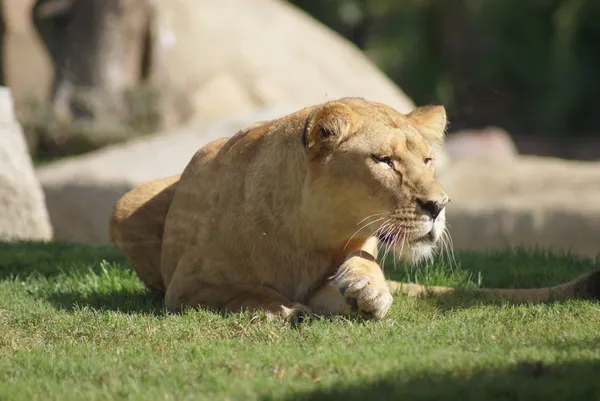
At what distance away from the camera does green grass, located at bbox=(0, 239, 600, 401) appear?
4023mm

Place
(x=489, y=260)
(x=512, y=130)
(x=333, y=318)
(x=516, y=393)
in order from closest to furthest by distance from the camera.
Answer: (x=516, y=393) → (x=333, y=318) → (x=489, y=260) → (x=512, y=130)

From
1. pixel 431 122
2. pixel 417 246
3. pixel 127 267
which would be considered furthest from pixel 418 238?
pixel 127 267

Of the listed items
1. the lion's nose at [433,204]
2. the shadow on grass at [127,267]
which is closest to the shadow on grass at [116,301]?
the shadow on grass at [127,267]

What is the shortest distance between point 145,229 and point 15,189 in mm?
3203

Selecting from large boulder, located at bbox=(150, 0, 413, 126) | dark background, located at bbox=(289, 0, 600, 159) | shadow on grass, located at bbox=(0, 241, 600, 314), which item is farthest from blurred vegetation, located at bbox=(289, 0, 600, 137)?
shadow on grass, located at bbox=(0, 241, 600, 314)

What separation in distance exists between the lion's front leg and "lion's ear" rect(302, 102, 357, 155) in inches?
24.6

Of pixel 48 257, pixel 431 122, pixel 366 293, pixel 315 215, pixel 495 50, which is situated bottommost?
pixel 48 257

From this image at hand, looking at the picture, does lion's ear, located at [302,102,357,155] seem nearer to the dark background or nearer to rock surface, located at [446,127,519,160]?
rock surface, located at [446,127,519,160]

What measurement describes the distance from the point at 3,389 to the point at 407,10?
70.8 feet

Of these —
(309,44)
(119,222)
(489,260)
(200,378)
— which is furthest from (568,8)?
(200,378)

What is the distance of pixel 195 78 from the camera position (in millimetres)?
15359

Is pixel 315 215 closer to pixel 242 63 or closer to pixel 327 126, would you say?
pixel 327 126

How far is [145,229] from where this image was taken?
6.76m

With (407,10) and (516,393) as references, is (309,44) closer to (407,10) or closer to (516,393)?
(407,10)
